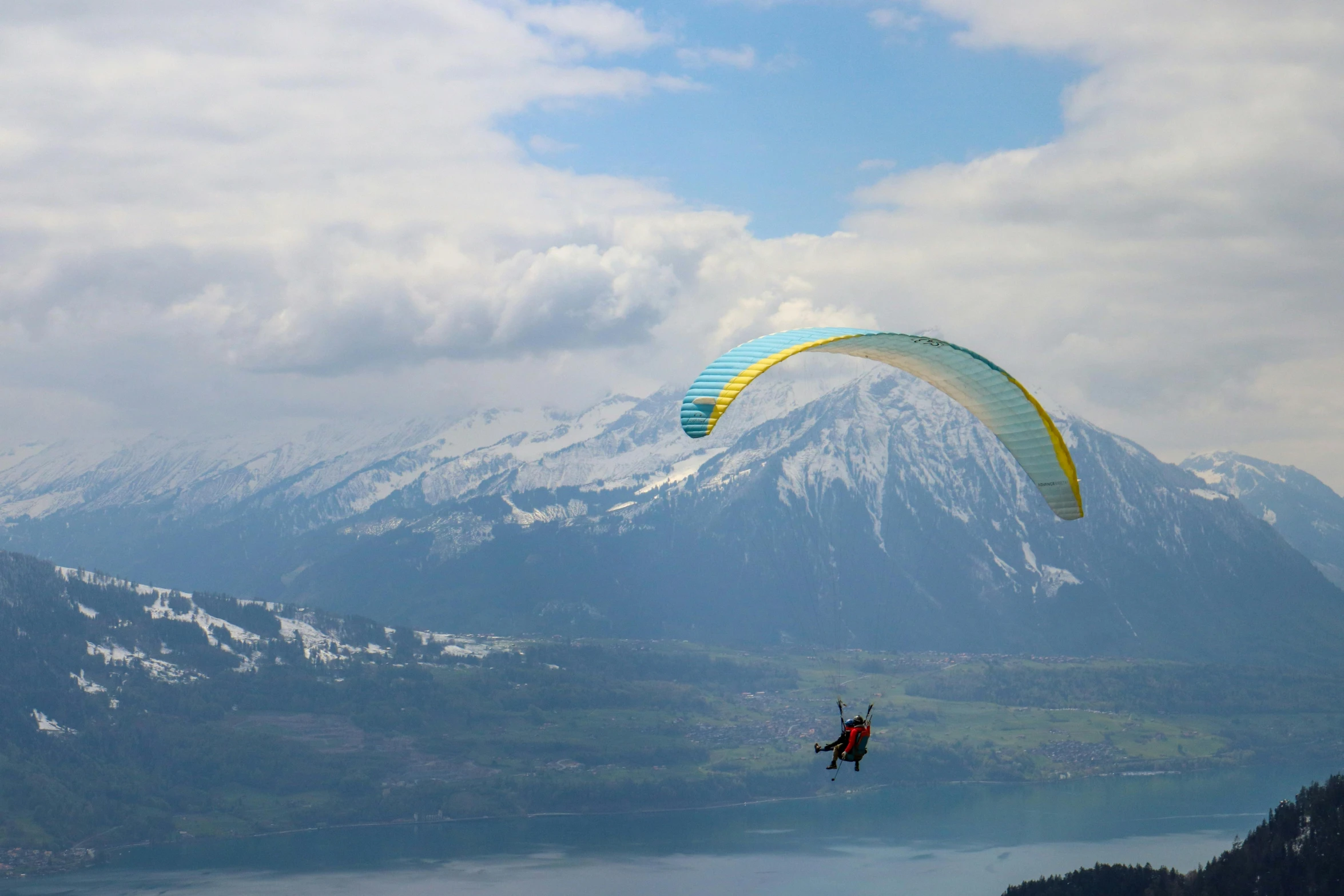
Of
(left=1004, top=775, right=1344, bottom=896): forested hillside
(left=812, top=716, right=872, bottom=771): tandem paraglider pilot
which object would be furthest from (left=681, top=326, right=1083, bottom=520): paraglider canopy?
(left=1004, top=775, right=1344, bottom=896): forested hillside

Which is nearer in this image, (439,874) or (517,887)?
(517,887)

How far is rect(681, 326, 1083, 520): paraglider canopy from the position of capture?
44.3 meters

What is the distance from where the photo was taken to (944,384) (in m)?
52.4

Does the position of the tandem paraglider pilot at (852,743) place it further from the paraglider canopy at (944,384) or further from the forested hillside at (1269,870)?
the forested hillside at (1269,870)

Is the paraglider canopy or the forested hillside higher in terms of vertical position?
the paraglider canopy

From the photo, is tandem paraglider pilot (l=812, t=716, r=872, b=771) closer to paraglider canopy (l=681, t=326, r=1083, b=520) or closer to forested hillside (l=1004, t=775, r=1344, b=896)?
paraglider canopy (l=681, t=326, r=1083, b=520)

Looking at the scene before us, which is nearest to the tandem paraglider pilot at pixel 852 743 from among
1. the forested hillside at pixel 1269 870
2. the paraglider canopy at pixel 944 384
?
the paraglider canopy at pixel 944 384

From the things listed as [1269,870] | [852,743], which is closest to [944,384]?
[852,743]

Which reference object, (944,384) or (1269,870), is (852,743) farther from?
(1269,870)

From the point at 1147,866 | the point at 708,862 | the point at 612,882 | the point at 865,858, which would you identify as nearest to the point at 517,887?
the point at 612,882

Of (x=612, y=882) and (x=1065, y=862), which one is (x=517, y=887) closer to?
(x=612, y=882)

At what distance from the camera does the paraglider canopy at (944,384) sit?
4434cm

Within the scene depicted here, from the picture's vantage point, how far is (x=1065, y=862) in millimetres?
180875

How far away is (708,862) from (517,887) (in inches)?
1180
